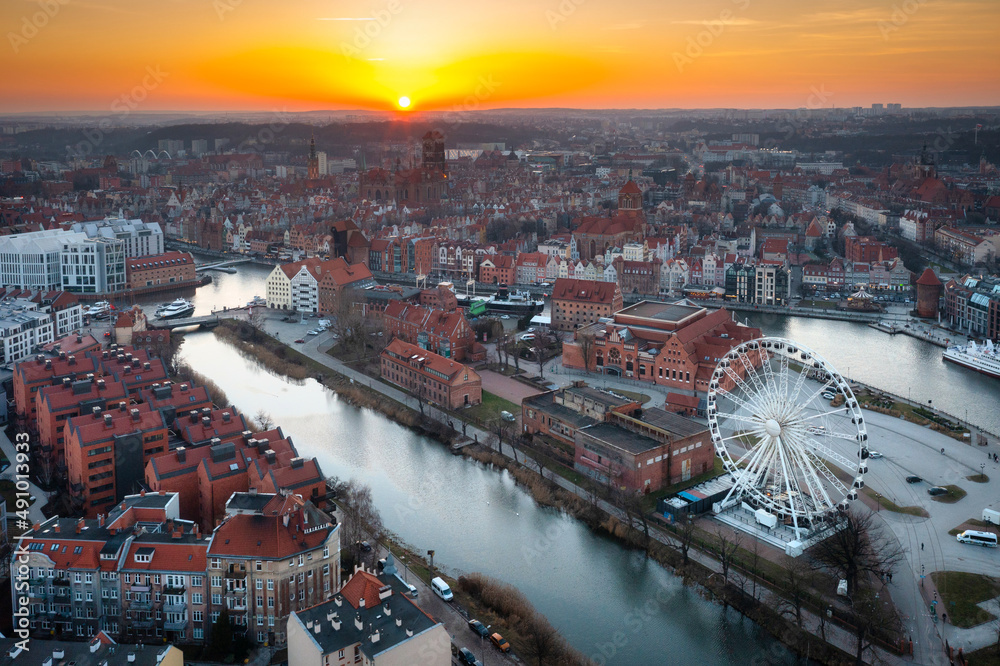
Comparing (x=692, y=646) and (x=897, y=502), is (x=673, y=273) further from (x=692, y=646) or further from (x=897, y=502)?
(x=692, y=646)

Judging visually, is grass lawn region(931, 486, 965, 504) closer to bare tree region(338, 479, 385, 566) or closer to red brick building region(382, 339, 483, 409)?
bare tree region(338, 479, 385, 566)

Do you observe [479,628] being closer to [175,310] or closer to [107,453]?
[107,453]

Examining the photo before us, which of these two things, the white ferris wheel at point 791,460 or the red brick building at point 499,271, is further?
the red brick building at point 499,271

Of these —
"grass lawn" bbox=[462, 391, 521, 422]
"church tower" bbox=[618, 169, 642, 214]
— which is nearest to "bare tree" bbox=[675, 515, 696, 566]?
"grass lawn" bbox=[462, 391, 521, 422]

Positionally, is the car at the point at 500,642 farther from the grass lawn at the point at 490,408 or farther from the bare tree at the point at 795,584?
the grass lawn at the point at 490,408

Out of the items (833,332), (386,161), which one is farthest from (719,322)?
(386,161)

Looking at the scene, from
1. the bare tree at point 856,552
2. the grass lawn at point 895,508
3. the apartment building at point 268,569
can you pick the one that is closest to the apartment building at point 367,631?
the apartment building at point 268,569
